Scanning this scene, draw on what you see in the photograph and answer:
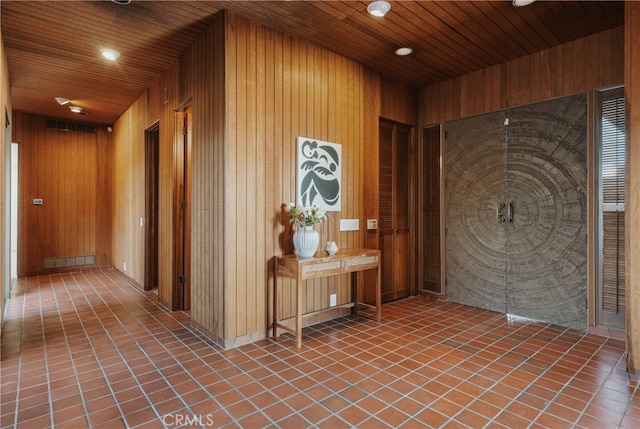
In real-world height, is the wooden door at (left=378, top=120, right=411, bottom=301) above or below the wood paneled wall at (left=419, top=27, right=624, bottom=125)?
below

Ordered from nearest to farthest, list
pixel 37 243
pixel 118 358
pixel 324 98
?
pixel 118 358 → pixel 324 98 → pixel 37 243

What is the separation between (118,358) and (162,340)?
1.45 ft

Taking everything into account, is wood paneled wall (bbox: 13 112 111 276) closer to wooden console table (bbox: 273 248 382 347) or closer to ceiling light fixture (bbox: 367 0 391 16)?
wooden console table (bbox: 273 248 382 347)

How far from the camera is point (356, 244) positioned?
4289mm

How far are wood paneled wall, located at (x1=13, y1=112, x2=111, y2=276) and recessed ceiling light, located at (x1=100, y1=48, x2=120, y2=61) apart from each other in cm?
390

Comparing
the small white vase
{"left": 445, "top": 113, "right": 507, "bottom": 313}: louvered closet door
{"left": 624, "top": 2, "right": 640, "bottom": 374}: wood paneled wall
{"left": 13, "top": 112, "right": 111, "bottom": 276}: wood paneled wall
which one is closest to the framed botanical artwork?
the small white vase

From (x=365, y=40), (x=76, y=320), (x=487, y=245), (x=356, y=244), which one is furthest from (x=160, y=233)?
(x=487, y=245)

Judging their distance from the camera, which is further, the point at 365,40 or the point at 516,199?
the point at 516,199

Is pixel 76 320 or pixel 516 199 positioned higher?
pixel 516 199

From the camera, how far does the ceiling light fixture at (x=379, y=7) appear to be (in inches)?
115

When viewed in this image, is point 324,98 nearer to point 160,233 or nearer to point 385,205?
point 385,205

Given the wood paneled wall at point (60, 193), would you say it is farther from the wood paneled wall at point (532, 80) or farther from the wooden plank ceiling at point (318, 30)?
the wood paneled wall at point (532, 80)

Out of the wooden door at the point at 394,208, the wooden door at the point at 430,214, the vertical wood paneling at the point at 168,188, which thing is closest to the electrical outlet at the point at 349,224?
the wooden door at the point at 394,208

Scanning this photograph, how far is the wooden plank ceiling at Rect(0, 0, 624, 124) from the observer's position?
3043 mm
